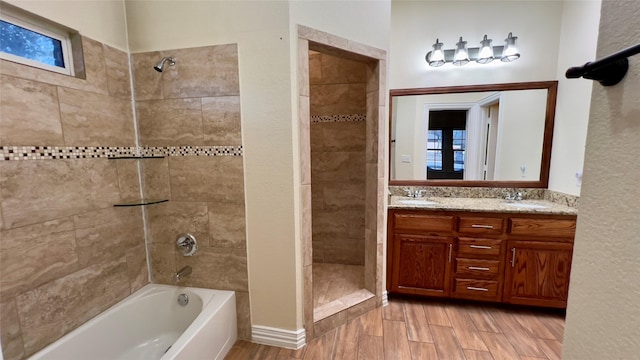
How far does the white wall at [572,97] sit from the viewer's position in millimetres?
2115

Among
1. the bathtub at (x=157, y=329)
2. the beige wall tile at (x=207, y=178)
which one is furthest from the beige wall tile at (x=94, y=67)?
the bathtub at (x=157, y=329)

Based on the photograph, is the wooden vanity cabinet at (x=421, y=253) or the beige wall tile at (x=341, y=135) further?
the beige wall tile at (x=341, y=135)

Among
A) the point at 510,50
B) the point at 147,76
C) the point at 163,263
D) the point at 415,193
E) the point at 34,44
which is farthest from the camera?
the point at 415,193

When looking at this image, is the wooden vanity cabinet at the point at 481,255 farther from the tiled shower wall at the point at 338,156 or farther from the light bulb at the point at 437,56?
the light bulb at the point at 437,56

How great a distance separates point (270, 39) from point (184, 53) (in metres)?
0.64

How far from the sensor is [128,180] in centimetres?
186

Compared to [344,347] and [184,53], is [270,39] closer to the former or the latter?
[184,53]

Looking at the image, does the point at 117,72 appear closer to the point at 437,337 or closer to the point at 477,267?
the point at 437,337

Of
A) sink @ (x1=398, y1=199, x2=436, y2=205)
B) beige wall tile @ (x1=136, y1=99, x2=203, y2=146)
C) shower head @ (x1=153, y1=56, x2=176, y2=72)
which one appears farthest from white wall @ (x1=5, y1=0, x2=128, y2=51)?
sink @ (x1=398, y1=199, x2=436, y2=205)

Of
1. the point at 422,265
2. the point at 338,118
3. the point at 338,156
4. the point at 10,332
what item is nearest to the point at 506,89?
the point at 338,118

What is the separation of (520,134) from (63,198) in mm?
3687

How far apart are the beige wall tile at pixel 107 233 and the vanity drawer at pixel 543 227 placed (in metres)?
2.99

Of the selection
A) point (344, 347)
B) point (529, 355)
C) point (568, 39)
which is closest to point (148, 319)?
point (344, 347)

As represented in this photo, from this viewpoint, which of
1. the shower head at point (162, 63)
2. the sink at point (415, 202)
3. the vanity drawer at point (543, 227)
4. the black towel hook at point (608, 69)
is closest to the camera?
the black towel hook at point (608, 69)
